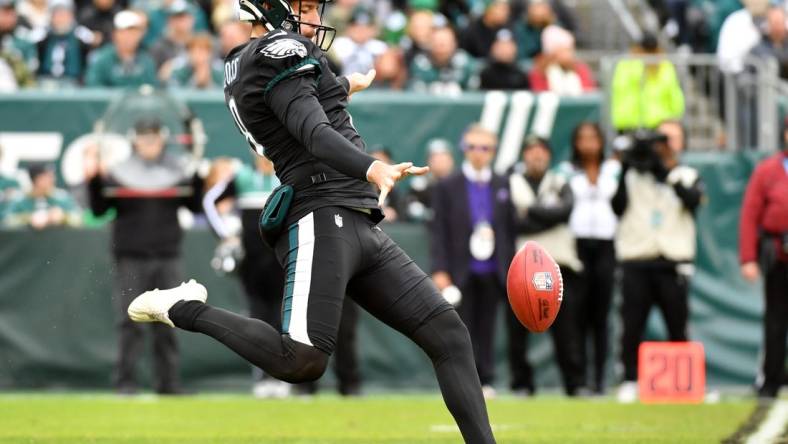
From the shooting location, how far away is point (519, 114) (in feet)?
42.8

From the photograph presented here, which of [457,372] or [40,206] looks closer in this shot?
[457,372]

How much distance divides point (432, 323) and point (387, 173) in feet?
2.63

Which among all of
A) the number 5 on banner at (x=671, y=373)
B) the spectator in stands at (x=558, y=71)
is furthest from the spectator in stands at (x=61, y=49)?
the number 5 on banner at (x=671, y=373)

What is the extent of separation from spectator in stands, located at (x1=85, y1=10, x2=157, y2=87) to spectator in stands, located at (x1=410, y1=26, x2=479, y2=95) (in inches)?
100

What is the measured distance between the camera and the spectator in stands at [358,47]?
1410 cm

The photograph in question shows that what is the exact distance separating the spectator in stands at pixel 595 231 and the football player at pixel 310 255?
627cm

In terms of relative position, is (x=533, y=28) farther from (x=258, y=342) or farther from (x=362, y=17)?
(x=258, y=342)

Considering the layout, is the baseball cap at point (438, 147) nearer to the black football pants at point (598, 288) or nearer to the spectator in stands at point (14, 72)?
the black football pants at point (598, 288)

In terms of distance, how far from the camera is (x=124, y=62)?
43.8 feet

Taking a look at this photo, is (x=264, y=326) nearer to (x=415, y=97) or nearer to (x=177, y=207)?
(x=177, y=207)

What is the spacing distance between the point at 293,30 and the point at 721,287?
799 cm

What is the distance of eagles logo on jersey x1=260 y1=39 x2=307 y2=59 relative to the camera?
5.46 metres

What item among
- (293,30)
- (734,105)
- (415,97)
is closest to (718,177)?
(734,105)

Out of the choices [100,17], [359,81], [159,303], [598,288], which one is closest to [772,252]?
[598,288]
